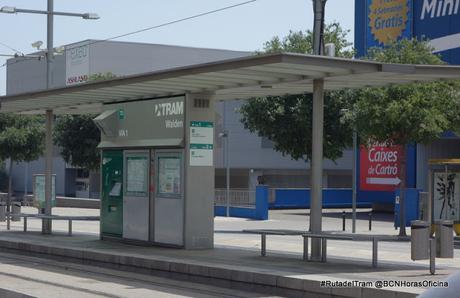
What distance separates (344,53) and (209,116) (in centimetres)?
1588

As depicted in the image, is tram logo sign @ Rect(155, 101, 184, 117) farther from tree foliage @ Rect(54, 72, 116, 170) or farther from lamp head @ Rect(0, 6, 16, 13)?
tree foliage @ Rect(54, 72, 116, 170)

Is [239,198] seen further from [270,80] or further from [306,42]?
[270,80]

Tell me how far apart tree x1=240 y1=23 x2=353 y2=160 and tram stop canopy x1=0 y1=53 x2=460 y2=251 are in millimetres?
13214

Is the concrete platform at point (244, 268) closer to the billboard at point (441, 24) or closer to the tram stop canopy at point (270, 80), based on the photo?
the tram stop canopy at point (270, 80)

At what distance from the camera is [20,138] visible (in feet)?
156

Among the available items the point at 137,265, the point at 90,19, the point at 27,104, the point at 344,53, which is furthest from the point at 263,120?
the point at 137,265

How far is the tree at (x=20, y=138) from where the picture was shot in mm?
47156

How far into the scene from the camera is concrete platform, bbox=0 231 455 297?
12.4 meters

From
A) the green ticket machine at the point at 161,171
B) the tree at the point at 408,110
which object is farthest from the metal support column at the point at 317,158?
the tree at the point at 408,110

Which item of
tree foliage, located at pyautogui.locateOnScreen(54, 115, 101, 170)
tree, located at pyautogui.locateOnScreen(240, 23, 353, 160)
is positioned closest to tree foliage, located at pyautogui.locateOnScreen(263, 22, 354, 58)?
tree, located at pyautogui.locateOnScreen(240, 23, 353, 160)

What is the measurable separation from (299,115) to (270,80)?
16.8 m

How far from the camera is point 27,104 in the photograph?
21953 mm

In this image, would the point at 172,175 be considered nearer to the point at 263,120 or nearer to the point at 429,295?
the point at 429,295

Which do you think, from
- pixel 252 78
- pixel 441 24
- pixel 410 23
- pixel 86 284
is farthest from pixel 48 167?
pixel 410 23
